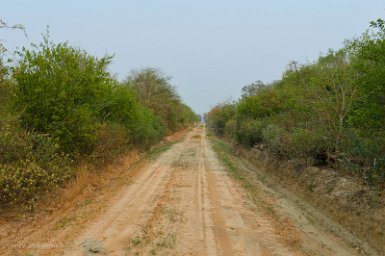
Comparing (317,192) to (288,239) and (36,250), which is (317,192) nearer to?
(288,239)

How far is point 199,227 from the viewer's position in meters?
9.61

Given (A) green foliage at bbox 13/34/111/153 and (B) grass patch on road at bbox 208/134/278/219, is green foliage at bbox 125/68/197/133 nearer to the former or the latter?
(B) grass patch on road at bbox 208/134/278/219

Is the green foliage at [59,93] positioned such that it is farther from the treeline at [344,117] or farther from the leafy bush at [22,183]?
the treeline at [344,117]

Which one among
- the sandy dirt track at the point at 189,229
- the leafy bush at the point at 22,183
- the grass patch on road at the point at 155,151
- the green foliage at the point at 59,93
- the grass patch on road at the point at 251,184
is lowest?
the grass patch on road at the point at 251,184

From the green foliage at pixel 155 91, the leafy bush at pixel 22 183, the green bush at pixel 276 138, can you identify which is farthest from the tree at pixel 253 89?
the leafy bush at pixel 22 183

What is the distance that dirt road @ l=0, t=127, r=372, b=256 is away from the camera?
7.96 meters

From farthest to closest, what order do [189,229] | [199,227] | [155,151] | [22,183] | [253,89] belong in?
[253,89]
[155,151]
[22,183]
[199,227]
[189,229]

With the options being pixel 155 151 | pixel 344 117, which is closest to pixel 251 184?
pixel 344 117

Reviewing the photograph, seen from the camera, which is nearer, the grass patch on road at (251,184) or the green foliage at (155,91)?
the grass patch on road at (251,184)

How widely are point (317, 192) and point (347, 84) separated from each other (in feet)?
16.8

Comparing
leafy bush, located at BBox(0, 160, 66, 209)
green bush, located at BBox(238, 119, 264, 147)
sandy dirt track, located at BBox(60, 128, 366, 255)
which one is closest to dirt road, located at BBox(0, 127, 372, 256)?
sandy dirt track, located at BBox(60, 128, 366, 255)

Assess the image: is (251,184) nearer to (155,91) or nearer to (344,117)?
(344,117)

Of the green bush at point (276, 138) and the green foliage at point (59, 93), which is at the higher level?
the green foliage at point (59, 93)

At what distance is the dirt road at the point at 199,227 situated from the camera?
7.96 m
